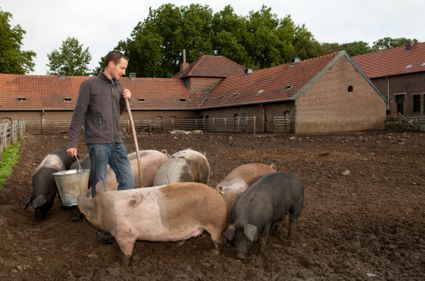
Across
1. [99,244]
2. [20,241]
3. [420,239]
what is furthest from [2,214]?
[420,239]

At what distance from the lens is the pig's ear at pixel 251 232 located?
475 cm

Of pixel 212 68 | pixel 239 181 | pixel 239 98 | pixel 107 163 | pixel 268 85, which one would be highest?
pixel 212 68

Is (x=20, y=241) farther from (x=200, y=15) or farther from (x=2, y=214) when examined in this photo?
(x=200, y=15)

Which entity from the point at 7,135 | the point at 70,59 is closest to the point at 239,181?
the point at 7,135

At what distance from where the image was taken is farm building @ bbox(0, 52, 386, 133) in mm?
27953

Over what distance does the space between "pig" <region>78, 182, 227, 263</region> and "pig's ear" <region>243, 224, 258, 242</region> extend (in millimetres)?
286

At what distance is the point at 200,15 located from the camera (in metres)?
53.8

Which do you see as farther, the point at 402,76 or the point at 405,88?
the point at 402,76

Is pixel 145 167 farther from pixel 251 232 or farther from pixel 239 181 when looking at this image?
pixel 251 232

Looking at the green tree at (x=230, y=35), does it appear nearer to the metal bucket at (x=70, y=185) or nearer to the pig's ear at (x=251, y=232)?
the metal bucket at (x=70, y=185)

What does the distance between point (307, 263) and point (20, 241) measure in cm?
321

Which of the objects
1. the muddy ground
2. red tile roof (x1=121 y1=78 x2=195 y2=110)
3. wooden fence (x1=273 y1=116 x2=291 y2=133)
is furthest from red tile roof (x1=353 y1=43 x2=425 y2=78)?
the muddy ground

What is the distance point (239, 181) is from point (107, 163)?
178 centimetres

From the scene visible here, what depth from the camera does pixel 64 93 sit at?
3725 centimetres
